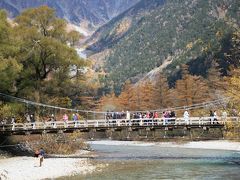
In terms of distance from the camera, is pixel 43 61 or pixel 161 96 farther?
pixel 161 96

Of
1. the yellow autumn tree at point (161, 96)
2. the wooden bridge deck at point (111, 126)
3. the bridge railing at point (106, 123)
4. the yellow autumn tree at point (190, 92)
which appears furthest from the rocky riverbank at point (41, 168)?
the yellow autumn tree at point (161, 96)

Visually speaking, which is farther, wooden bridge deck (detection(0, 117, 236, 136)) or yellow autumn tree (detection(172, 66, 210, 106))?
yellow autumn tree (detection(172, 66, 210, 106))

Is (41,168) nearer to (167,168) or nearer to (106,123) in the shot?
(167,168)

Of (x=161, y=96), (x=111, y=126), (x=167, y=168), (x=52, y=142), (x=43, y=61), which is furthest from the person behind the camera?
(x=161, y=96)

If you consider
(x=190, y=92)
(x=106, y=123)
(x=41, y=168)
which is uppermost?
(x=190, y=92)

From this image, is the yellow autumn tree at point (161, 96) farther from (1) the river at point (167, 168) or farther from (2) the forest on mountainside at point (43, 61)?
(1) the river at point (167, 168)

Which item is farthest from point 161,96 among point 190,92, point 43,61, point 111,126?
point 111,126

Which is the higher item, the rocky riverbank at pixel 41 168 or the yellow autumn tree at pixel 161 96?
the yellow autumn tree at pixel 161 96

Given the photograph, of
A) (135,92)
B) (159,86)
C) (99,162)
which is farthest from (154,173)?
(135,92)

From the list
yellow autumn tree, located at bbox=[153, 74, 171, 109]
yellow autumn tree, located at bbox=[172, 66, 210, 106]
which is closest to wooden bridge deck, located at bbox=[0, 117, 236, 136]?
yellow autumn tree, located at bbox=[172, 66, 210, 106]

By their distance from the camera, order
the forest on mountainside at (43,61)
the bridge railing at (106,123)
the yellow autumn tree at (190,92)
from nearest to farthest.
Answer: the bridge railing at (106,123) < the forest on mountainside at (43,61) < the yellow autumn tree at (190,92)

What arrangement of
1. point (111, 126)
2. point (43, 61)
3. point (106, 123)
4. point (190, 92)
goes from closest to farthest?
point (111, 126) < point (106, 123) < point (43, 61) < point (190, 92)

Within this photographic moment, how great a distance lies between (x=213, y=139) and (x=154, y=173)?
4184cm

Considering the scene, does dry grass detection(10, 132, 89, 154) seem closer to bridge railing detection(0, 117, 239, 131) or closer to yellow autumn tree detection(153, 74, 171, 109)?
bridge railing detection(0, 117, 239, 131)
